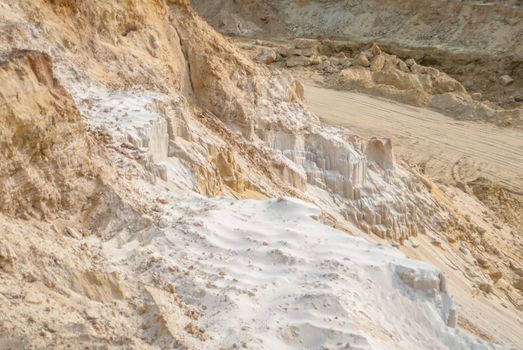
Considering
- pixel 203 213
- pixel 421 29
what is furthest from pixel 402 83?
pixel 203 213

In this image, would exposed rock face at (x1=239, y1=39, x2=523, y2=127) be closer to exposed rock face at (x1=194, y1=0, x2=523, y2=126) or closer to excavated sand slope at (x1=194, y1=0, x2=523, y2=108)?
exposed rock face at (x1=194, y1=0, x2=523, y2=126)

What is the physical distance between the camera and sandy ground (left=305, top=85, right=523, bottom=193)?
58.9 ft

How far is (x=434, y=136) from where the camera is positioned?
66.0ft

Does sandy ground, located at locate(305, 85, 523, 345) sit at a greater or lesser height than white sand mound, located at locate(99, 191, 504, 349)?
lesser

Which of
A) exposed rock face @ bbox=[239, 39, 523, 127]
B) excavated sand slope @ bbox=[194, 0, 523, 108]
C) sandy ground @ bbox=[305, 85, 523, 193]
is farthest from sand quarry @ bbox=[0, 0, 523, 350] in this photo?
excavated sand slope @ bbox=[194, 0, 523, 108]

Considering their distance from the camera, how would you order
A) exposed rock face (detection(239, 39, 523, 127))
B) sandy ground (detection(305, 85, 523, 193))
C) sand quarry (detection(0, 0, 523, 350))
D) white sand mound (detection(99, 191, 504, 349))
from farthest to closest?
exposed rock face (detection(239, 39, 523, 127)) → sandy ground (detection(305, 85, 523, 193)) → white sand mound (detection(99, 191, 504, 349)) → sand quarry (detection(0, 0, 523, 350))

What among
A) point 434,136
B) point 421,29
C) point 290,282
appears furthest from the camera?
point 421,29

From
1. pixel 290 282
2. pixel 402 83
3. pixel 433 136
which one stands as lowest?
pixel 433 136

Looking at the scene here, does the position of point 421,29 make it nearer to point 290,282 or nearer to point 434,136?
point 434,136

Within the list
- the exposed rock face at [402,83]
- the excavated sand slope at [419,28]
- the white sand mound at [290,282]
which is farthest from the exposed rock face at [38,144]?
the excavated sand slope at [419,28]

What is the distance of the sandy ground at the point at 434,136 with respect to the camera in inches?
707

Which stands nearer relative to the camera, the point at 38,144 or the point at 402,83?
the point at 38,144

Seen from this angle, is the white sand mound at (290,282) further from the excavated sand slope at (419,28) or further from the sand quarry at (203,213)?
the excavated sand slope at (419,28)

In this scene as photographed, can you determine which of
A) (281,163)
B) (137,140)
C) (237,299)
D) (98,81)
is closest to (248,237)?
(237,299)
